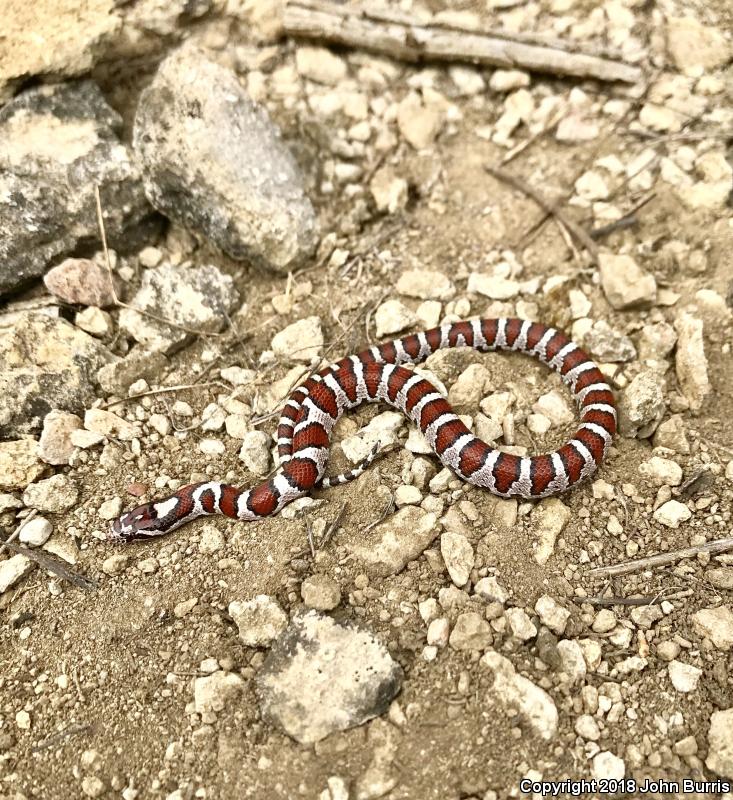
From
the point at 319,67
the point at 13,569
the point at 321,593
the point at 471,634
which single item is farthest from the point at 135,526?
the point at 319,67

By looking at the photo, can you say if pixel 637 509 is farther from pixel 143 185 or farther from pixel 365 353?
pixel 143 185

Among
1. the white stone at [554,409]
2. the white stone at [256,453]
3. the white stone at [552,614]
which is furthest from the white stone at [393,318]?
Result: the white stone at [552,614]

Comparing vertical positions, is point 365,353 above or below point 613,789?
above

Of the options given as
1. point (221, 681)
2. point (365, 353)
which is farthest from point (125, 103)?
point (221, 681)

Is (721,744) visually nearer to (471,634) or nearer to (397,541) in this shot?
(471,634)

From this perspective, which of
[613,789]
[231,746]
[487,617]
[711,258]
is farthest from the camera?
[711,258]

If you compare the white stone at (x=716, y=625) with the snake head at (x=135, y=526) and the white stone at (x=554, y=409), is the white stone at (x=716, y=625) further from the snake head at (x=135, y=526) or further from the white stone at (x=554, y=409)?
the snake head at (x=135, y=526)
